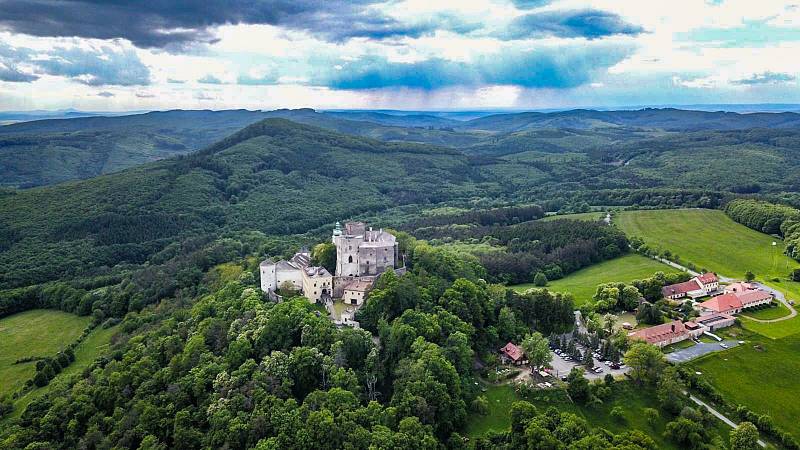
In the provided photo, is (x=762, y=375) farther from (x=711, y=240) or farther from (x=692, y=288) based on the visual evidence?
(x=711, y=240)

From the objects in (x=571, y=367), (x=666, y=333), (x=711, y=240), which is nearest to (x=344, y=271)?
(x=571, y=367)

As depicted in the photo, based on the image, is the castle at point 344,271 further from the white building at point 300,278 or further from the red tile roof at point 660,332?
the red tile roof at point 660,332

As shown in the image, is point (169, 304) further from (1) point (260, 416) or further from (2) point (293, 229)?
(2) point (293, 229)

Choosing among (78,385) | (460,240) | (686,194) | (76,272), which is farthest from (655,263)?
(76,272)

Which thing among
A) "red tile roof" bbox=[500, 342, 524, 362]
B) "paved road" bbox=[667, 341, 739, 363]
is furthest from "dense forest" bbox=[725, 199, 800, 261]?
"red tile roof" bbox=[500, 342, 524, 362]

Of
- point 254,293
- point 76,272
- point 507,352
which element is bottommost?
point 76,272
